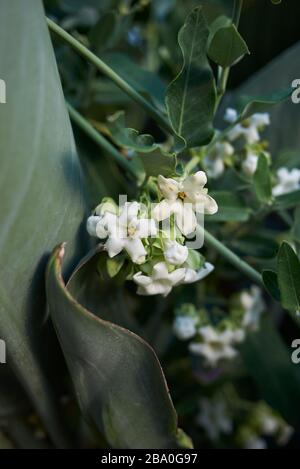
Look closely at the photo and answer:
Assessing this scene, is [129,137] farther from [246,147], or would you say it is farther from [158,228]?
[246,147]

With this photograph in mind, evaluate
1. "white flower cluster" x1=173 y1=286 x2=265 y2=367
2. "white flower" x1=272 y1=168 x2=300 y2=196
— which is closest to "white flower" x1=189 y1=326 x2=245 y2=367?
"white flower cluster" x1=173 y1=286 x2=265 y2=367

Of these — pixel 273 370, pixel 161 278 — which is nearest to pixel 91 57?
pixel 161 278

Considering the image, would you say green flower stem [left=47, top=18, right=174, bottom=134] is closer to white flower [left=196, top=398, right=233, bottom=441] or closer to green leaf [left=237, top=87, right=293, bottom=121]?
green leaf [left=237, top=87, right=293, bottom=121]

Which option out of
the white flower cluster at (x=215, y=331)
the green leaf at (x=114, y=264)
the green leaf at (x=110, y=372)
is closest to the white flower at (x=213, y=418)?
the white flower cluster at (x=215, y=331)

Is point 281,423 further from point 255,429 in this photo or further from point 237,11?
point 237,11

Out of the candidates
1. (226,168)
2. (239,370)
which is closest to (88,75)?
(226,168)
